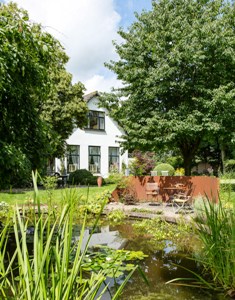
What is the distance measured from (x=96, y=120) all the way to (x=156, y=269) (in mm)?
20454

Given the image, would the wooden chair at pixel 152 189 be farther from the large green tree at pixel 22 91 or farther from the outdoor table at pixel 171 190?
the large green tree at pixel 22 91

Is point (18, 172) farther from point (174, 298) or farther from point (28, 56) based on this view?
point (174, 298)

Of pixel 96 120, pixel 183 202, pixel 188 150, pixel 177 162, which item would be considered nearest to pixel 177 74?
pixel 188 150

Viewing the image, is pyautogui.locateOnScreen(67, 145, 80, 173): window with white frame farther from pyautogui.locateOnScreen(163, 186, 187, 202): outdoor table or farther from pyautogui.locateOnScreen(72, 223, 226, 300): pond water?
pyautogui.locateOnScreen(72, 223, 226, 300): pond water

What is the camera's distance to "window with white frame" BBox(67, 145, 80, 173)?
73.3 feet

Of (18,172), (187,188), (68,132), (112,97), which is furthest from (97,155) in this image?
(18,172)

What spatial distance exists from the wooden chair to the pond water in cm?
472

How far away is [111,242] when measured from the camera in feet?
19.4

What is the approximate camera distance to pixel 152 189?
1157 centimetres

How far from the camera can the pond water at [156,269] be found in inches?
131

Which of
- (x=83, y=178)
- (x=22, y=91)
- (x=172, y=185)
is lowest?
(x=172, y=185)

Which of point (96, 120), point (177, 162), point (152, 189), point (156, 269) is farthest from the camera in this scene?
point (177, 162)

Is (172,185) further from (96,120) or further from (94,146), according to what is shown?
(96,120)

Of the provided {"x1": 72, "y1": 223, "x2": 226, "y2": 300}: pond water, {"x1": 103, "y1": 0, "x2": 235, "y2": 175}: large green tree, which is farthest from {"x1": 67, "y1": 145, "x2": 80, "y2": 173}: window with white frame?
{"x1": 72, "y1": 223, "x2": 226, "y2": 300}: pond water
